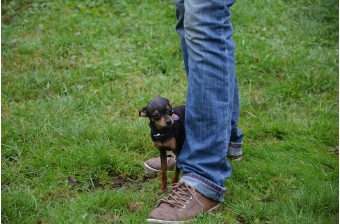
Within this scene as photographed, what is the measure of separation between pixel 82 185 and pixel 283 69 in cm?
231

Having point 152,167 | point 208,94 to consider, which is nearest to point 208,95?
point 208,94

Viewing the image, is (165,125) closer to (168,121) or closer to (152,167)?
(168,121)

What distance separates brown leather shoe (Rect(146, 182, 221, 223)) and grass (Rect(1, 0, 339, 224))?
0.07 m

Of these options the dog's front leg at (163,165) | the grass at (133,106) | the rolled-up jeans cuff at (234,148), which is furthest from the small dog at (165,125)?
the rolled-up jeans cuff at (234,148)

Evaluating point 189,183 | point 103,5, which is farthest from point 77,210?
point 103,5

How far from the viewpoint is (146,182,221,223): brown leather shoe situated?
9.95 feet

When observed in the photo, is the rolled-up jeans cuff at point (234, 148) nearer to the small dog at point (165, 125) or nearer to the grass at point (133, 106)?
the grass at point (133, 106)

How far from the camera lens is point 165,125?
3129 mm

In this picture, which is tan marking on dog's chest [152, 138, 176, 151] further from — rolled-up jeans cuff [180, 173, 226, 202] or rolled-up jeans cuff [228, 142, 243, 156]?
rolled-up jeans cuff [228, 142, 243, 156]

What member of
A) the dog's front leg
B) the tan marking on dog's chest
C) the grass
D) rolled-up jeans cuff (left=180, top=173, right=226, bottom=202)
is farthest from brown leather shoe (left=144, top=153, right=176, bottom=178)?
rolled-up jeans cuff (left=180, top=173, right=226, bottom=202)

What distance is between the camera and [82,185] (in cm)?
352

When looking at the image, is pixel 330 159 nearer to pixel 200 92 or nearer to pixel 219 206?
pixel 219 206

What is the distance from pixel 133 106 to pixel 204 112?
165cm

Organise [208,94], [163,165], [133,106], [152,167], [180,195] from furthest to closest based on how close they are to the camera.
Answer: [133,106] → [152,167] → [163,165] → [180,195] → [208,94]
